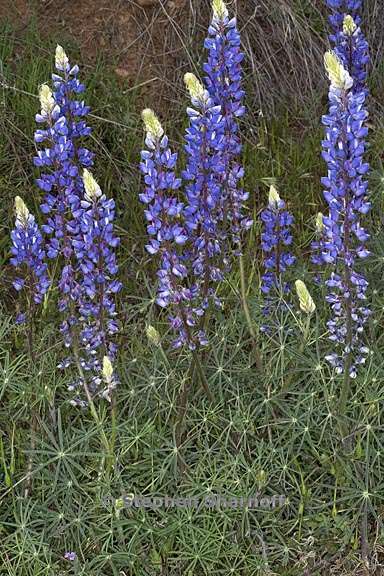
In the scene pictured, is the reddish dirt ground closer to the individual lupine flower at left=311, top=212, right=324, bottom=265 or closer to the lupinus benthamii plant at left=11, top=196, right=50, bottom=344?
the individual lupine flower at left=311, top=212, right=324, bottom=265

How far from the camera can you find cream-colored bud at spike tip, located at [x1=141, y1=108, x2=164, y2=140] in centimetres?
295

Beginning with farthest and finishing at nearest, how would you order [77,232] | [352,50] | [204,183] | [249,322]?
1. [352,50]
2. [249,322]
3. [77,232]
4. [204,183]

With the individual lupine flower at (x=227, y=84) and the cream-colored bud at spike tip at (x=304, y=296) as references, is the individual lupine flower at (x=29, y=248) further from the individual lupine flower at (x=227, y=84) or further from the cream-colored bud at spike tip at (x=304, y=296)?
the cream-colored bud at spike tip at (x=304, y=296)

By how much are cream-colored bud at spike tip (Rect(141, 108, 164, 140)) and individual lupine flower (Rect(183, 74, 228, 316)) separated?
14 cm

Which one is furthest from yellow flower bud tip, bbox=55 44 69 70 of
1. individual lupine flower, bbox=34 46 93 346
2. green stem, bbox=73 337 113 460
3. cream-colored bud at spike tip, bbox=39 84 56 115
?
green stem, bbox=73 337 113 460

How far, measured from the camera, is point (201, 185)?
321 centimetres

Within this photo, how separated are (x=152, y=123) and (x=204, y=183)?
1.04ft

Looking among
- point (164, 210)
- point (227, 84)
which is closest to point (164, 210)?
point (164, 210)

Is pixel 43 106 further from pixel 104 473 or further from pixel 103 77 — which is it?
pixel 103 77

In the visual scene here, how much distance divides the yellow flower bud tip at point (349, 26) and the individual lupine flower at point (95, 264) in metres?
1.20

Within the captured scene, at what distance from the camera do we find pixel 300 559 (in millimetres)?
3295

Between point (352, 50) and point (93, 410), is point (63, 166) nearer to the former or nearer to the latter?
point (93, 410)

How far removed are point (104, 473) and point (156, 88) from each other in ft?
7.85

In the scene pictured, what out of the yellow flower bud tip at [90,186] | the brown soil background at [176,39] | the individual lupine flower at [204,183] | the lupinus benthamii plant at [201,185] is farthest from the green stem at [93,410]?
the brown soil background at [176,39]
